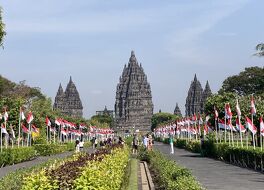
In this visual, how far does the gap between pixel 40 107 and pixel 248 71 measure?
50.5 meters

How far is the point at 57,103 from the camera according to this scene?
19475 centimetres

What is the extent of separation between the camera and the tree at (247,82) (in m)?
109

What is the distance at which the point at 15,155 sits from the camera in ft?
128

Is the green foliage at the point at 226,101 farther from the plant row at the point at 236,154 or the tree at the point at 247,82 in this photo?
the tree at the point at 247,82

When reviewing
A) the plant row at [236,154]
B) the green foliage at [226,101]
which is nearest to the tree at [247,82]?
the green foliage at [226,101]

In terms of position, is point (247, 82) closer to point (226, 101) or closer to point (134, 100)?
point (226, 101)

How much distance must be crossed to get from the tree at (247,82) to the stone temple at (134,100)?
235ft

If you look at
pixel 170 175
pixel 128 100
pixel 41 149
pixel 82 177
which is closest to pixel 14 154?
pixel 41 149

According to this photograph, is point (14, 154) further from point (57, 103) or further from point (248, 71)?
point (57, 103)

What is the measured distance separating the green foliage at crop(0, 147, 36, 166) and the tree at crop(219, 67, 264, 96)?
69.5 metres

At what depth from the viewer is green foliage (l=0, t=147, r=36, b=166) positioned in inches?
1407

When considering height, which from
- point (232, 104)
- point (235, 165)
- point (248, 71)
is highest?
point (248, 71)

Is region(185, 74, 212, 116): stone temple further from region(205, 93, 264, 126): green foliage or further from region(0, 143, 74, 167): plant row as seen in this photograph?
region(205, 93, 264, 126): green foliage

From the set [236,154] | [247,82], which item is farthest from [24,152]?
[247,82]
